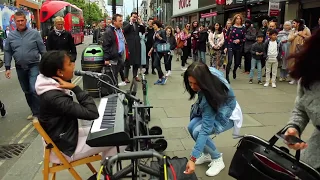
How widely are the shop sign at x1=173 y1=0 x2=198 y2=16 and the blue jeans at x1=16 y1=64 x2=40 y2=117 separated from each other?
77.4 feet

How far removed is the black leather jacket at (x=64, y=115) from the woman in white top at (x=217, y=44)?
7.77m

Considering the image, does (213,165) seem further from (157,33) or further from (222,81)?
(157,33)

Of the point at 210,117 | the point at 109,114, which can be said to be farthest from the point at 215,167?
the point at 109,114

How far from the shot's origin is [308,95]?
1903mm

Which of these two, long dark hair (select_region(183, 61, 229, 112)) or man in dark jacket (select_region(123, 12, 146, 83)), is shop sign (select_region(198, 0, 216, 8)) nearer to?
man in dark jacket (select_region(123, 12, 146, 83))

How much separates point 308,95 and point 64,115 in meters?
1.84

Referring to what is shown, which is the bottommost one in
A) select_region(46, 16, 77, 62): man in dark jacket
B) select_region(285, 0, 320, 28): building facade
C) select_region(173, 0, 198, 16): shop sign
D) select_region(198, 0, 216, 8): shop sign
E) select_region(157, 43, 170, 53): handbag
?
select_region(157, 43, 170, 53): handbag

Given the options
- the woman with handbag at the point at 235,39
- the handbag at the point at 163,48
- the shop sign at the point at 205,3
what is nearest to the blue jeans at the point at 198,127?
the woman with handbag at the point at 235,39

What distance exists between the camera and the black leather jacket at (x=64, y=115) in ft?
8.45

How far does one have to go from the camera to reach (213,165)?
11.8 feet

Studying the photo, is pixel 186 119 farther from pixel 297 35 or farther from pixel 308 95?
pixel 297 35

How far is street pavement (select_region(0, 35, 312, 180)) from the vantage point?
3.87 meters

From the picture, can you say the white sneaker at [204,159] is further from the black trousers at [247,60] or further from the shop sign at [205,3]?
the shop sign at [205,3]

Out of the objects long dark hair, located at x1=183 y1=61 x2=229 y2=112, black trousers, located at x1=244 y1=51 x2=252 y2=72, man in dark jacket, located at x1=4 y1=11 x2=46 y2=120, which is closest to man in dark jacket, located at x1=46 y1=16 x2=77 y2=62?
Answer: man in dark jacket, located at x1=4 y1=11 x2=46 y2=120
